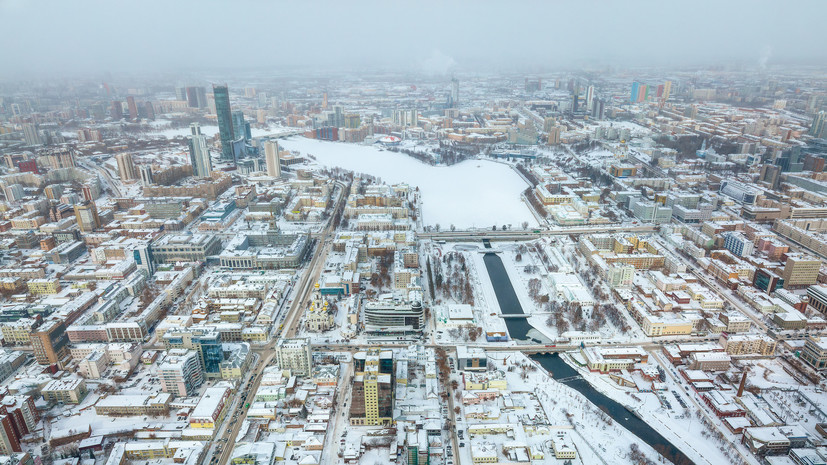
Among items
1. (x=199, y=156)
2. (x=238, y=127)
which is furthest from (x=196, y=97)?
(x=199, y=156)

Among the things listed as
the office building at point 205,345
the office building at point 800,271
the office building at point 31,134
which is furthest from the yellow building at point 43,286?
the office building at point 31,134

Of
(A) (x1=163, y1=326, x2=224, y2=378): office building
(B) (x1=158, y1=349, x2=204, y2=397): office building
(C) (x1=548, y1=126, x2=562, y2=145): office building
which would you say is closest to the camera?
(B) (x1=158, y1=349, x2=204, y2=397): office building

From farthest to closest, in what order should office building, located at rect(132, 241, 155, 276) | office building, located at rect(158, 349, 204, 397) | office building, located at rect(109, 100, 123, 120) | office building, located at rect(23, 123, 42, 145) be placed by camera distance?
office building, located at rect(109, 100, 123, 120), office building, located at rect(23, 123, 42, 145), office building, located at rect(132, 241, 155, 276), office building, located at rect(158, 349, 204, 397)

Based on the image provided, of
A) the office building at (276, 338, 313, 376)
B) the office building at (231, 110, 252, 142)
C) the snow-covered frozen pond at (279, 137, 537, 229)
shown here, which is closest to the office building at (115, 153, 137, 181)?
the office building at (231, 110, 252, 142)

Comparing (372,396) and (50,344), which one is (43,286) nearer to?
(50,344)

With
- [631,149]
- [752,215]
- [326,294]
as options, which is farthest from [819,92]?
[326,294]

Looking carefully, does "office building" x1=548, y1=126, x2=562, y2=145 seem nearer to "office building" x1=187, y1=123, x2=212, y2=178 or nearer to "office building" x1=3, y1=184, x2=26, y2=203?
"office building" x1=187, y1=123, x2=212, y2=178
